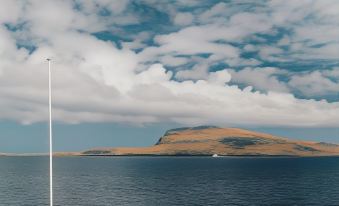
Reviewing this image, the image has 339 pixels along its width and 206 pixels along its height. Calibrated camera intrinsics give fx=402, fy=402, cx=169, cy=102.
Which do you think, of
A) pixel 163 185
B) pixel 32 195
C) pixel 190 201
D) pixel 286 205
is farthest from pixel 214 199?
pixel 32 195

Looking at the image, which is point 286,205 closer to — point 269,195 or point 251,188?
point 269,195

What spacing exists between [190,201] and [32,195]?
53.6m

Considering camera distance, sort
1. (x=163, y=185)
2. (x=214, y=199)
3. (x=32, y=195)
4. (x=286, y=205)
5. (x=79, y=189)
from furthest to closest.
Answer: (x=163, y=185) < (x=79, y=189) < (x=32, y=195) < (x=214, y=199) < (x=286, y=205)

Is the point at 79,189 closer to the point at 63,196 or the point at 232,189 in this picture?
the point at 63,196

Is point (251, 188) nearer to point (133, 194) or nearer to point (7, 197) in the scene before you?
point (133, 194)

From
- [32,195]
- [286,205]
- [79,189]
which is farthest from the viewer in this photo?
[79,189]

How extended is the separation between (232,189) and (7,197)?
80.3m

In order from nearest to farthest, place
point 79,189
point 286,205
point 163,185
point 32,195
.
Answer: point 286,205 → point 32,195 → point 79,189 → point 163,185

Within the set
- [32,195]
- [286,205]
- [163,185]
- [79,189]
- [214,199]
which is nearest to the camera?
[286,205]

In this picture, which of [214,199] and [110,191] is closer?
[214,199]

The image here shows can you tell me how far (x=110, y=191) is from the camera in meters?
143

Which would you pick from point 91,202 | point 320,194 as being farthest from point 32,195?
point 320,194

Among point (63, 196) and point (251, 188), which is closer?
point (63, 196)

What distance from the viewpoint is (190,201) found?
405 ft
